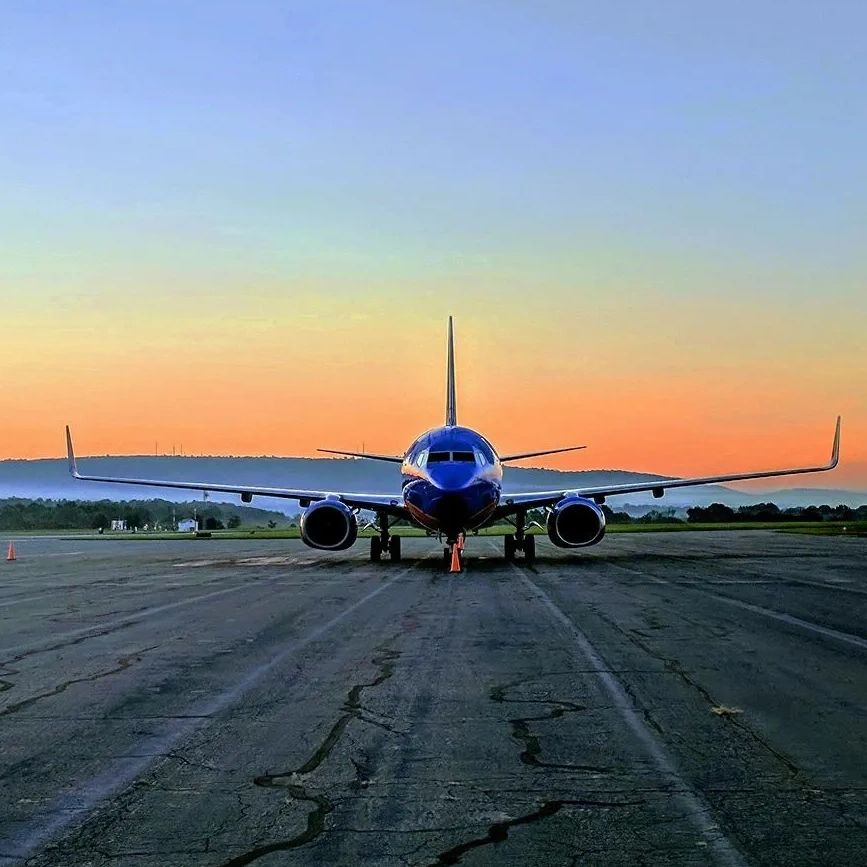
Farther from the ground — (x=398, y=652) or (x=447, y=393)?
(x=447, y=393)

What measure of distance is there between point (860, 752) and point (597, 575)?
2033cm

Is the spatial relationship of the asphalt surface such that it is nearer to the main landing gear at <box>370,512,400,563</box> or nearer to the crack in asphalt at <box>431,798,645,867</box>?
the crack in asphalt at <box>431,798,645,867</box>

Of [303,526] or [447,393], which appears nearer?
[303,526]

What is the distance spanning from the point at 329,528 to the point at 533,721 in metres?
Answer: 25.6

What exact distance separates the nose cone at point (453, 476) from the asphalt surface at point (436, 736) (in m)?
11.4

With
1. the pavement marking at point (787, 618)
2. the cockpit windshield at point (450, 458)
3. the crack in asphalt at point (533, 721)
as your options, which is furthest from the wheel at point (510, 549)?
the crack in asphalt at point (533, 721)

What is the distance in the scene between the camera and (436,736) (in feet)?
26.2

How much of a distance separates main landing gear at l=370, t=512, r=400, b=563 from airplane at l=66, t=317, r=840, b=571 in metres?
0.03

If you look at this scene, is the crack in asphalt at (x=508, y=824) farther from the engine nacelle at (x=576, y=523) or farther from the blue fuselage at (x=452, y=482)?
the engine nacelle at (x=576, y=523)

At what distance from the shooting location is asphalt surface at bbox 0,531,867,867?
548cm

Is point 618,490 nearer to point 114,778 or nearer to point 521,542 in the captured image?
point 521,542

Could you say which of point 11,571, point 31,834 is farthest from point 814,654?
point 11,571

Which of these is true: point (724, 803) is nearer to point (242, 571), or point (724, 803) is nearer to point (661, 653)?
point (661, 653)

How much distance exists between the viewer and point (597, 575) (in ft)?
90.6
